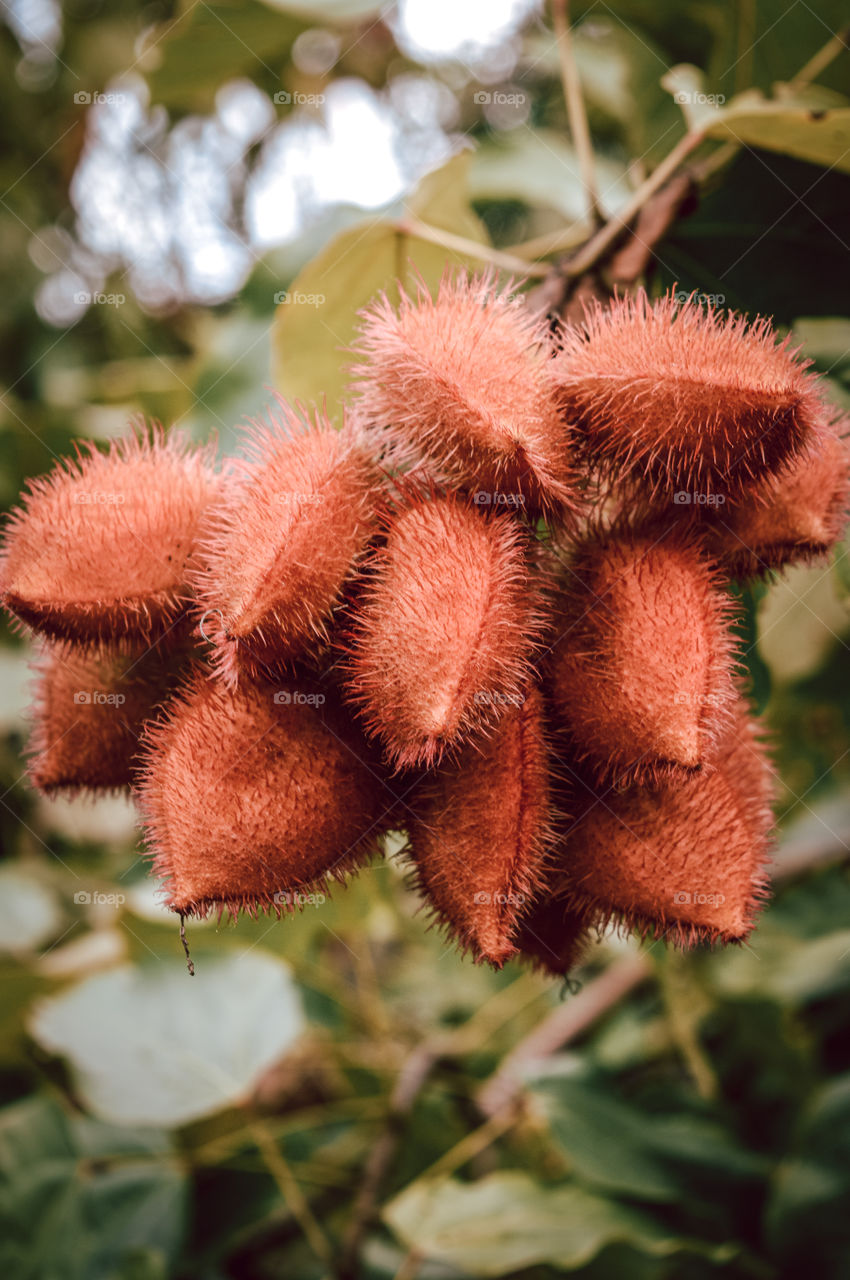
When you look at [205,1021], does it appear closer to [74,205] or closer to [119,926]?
[119,926]

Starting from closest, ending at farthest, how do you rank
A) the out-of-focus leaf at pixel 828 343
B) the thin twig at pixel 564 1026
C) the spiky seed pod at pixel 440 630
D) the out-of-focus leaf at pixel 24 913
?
the spiky seed pod at pixel 440 630 < the out-of-focus leaf at pixel 828 343 < the thin twig at pixel 564 1026 < the out-of-focus leaf at pixel 24 913

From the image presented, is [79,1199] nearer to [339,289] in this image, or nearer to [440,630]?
[440,630]

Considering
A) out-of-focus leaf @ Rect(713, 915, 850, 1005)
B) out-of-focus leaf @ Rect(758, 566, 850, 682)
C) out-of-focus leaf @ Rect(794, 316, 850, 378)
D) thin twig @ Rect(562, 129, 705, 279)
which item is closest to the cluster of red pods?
thin twig @ Rect(562, 129, 705, 279)

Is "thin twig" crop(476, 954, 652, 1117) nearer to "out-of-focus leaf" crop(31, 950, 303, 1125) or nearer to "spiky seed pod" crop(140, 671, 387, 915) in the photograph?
"out-of-focus leaf" crop(31, 950, 303, 1125)

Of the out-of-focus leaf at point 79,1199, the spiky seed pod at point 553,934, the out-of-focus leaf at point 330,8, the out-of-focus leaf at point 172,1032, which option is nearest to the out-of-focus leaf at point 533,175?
the out-of-focus leaf at point 330,8

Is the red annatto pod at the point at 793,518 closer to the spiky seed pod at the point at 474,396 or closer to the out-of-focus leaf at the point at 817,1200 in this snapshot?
the spiky seed pod at the point at 474,396

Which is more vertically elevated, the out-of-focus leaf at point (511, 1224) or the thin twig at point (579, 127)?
the thin twig at point (579, 127)
